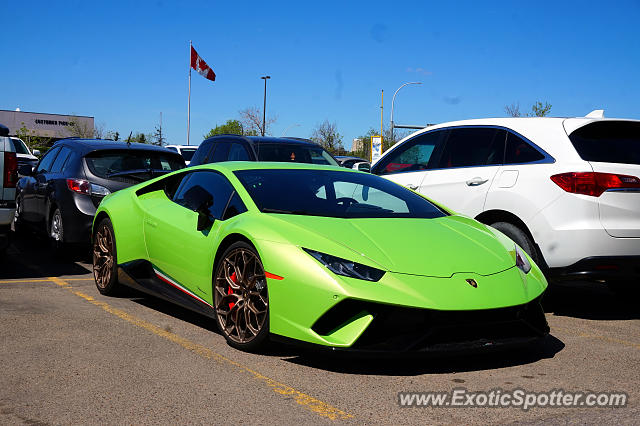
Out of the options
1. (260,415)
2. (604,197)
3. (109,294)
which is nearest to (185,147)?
(109,294)

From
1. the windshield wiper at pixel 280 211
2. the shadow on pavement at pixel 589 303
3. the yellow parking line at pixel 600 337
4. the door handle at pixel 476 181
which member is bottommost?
the shadow on pavement at pixel 589 303

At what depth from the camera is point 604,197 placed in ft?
19.4

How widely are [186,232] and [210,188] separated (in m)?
0.41

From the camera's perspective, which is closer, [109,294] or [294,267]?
[294,267]

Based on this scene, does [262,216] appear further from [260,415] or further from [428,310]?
[260,415]

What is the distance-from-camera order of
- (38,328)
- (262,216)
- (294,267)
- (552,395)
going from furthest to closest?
(38,328), (262,216), (294,267), (552,395)

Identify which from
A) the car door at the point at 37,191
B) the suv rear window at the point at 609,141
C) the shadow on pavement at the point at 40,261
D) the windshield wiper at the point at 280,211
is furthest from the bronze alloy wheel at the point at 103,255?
the suv rear window at the point at 609,141

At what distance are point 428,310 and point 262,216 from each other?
1355 millimetres

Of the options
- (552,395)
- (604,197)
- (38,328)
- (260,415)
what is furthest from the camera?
(604,197)

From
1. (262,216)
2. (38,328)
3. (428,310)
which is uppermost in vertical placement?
(262,216)

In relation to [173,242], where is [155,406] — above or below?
below

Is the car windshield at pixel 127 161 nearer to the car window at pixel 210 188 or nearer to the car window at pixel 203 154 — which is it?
the car window at pixel 203 154

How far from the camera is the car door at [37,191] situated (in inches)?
383

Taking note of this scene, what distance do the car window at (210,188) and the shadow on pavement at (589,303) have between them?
328 cm
